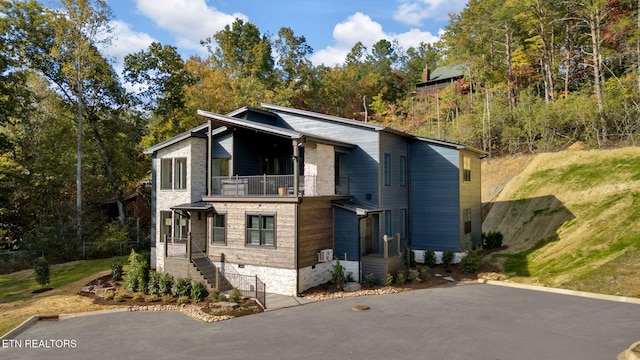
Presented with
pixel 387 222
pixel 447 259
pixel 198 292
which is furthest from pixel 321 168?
pixel 447 259

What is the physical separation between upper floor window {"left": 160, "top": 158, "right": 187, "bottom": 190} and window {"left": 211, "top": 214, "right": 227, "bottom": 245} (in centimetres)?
335

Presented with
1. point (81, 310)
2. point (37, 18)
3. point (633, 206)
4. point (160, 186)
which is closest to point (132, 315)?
point (81, 310)

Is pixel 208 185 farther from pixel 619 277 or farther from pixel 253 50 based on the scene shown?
pixel 253 50

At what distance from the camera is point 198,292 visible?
1775 cm

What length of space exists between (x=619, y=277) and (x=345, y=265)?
475 inches

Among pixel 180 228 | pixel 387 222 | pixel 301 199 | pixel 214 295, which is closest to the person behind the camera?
pixel 214 295

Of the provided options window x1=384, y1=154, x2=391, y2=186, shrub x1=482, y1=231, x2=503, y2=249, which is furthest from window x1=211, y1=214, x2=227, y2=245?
shrub x1=482, y1=231, x2=503, y2=249

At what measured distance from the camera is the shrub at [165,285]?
18.7 metres

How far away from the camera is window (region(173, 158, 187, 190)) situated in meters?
22.8

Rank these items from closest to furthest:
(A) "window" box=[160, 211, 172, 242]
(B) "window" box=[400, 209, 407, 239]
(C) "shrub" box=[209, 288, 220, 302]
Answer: (C) "shrub" box=[209, 288, 220, 302]
(A) "window" box=[160, 211, 172, 242]
(B) "window" box=[400, 209, 407, 239]

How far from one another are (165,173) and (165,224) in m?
3.05

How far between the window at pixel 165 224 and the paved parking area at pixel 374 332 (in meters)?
7.35

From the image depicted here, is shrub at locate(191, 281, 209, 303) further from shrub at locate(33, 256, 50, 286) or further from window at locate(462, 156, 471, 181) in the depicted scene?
window at locate(462, 156, 471, 181)

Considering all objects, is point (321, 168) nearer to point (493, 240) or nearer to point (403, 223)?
point (403, 223)
